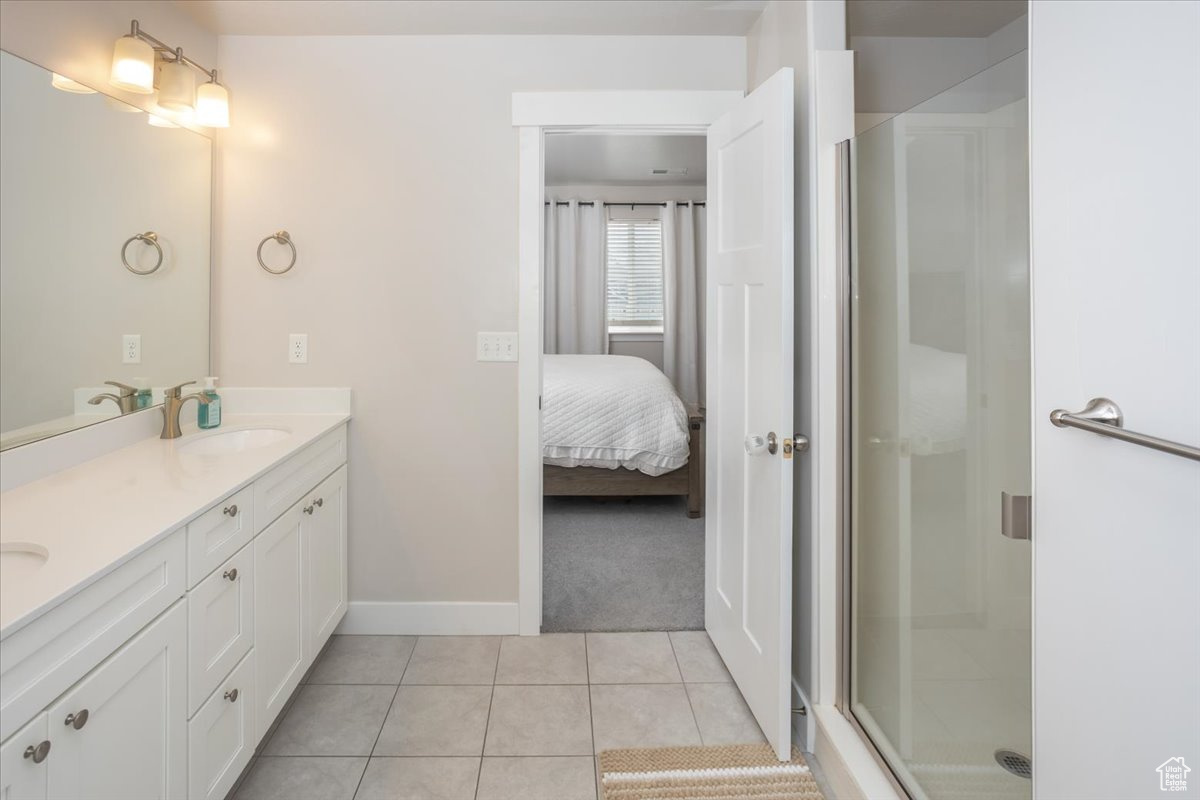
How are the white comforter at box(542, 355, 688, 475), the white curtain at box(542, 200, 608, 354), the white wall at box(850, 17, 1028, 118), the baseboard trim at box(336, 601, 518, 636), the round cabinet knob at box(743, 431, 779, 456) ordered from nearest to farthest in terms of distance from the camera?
the white wall at box(850, 17, 1028, 118)
the round cabinet knob at box(743, 431, 779, 456)
the baseboard trim at box(336, 601, 518, 636)
the white comforter at box(542, 355, 688, 475)
the white curtain at box(542, 200, 608, 354)

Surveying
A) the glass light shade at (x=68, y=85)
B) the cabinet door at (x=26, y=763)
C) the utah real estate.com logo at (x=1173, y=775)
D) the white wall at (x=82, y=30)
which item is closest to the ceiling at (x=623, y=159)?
the white wall at (x=82, y=30)

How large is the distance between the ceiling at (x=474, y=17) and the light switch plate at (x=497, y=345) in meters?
1.12

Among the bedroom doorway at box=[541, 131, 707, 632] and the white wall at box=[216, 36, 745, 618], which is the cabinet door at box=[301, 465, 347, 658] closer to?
the white wall at box=[216, 36, 745, 618]

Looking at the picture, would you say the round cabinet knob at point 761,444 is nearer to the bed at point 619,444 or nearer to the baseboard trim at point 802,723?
the baseboard trim at point 802,723

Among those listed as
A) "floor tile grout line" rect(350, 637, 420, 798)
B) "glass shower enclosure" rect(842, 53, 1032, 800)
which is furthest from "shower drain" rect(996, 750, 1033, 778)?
"floor tile grout line" rect(350, 637, 420, 798)

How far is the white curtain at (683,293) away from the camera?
673 centimetres

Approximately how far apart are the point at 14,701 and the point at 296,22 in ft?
7.65

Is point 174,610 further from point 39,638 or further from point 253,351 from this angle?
point 253,351

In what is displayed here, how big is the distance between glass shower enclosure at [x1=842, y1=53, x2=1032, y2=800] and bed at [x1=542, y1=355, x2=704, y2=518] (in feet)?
7.39

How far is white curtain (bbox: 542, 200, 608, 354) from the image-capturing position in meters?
6.73

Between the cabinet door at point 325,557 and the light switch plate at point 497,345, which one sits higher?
the light switch plate at point 497,345

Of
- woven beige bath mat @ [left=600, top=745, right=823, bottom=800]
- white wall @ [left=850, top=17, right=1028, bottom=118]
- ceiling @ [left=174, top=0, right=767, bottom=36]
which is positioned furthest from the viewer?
ceiling @ [left=174, top=0, right=767, bottom=36]

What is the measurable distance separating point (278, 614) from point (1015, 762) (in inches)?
70.6

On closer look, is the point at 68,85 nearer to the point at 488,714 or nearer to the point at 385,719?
the point at 385,719
